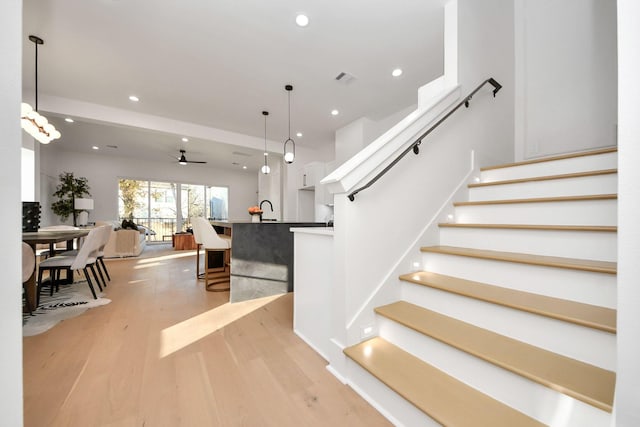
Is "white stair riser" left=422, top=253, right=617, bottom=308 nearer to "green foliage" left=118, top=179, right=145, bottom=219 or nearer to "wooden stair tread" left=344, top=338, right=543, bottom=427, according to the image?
"wooden stair tread" left=344, top=338, right=543, bottom=427

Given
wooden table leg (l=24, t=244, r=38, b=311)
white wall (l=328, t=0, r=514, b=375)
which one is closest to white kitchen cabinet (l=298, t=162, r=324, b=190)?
white wall (l=328, t=0, r=514, b=375)

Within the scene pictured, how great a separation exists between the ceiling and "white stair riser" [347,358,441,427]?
3.06 m

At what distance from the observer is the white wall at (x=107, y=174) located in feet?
21.9

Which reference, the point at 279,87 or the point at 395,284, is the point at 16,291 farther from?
the point at 279,87

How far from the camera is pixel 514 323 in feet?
3.57

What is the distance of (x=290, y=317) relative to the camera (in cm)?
225

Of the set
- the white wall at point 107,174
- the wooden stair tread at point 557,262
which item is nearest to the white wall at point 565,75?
the wooden stair tread at point 557,262

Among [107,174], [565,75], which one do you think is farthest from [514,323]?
[107,174]

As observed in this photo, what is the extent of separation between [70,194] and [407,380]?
9.13 m

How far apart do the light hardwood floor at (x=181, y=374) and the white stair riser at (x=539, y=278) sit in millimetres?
945

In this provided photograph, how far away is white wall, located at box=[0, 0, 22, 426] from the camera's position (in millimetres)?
681

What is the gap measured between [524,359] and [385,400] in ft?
2.04

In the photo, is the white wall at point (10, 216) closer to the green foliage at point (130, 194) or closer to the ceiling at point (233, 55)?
the ceiling at point (233, 55)

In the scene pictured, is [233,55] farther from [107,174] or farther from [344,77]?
[107,174]
